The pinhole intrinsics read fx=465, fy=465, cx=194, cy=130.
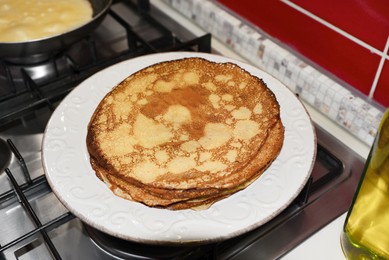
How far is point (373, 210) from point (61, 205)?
0.51 m

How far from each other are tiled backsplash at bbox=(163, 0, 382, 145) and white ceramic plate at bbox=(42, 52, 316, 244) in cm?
12

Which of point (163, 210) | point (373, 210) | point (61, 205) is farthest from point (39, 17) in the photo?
point (373, 210)

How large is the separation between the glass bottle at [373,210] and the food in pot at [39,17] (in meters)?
0.70

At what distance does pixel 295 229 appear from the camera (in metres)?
0.75

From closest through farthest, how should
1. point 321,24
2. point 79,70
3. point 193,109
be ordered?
point 193,109 < point 321,24 < point 79,70

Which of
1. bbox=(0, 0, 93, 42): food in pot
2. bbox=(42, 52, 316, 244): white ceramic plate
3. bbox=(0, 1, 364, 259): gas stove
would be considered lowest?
bbox=(0, 1, 364, 259): gas stove

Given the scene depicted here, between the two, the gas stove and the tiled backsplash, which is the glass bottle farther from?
the tiled backsplash

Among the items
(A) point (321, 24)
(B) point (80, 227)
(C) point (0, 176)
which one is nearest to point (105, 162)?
(B) point (80, 227)

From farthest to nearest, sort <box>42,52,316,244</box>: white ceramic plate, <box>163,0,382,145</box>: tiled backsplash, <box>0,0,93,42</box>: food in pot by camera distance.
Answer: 1. <box>0,0,93,42</box>: food in pot
2. <box>163,0,382,145</box>: tiled backsplash
3. <box>42,52,316,244</box>: white ceramic plate

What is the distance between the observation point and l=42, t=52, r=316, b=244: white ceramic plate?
652 mm

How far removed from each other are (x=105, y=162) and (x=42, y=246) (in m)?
0.18

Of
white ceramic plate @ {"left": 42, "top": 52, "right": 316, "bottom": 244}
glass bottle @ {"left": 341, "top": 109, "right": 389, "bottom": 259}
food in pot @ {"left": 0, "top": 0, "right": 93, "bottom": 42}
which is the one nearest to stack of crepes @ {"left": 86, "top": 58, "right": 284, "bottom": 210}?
white ceramic plate @ {"left": 42, "top": 52, "right": 316, "bottom": 244}

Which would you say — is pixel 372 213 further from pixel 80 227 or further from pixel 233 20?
pixel 233 20

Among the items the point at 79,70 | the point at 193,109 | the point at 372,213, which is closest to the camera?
the point at 372,213
